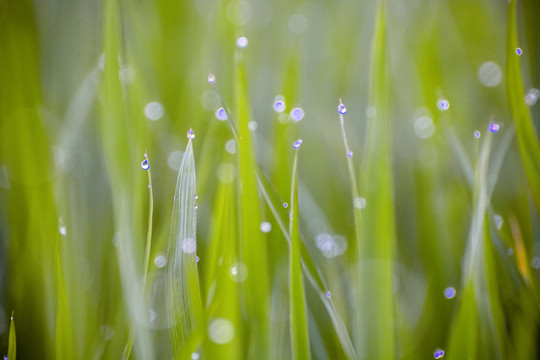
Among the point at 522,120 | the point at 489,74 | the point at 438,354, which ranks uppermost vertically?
the point at 489,74

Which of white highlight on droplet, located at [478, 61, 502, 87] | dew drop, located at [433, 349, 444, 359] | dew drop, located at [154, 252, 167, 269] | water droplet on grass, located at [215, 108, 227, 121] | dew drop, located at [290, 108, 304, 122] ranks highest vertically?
white highlight on droplet, located at [478, 61, 502, 87]

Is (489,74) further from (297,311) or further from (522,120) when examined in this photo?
(297,311)

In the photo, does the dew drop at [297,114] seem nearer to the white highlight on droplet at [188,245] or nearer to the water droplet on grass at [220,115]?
the water droplet on grass at [220,115]

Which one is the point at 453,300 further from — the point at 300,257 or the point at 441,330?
the point at 300,257

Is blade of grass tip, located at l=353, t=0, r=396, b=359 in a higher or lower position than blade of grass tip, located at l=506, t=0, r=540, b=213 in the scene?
lower

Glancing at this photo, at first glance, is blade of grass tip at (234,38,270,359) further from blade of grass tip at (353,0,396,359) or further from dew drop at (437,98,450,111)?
dew drop at (437,98,450,111)

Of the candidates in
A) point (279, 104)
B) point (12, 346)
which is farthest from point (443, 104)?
point (12, 346)

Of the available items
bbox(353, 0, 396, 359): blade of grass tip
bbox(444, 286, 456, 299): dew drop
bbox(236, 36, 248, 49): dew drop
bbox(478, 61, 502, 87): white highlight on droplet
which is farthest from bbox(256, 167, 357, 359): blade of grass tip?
bbox(478, 61, 502, 87): white highlight on droplet
